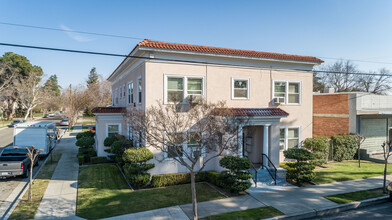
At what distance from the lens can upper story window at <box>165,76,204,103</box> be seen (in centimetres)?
1253

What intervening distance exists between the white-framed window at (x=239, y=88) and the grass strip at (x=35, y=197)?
10.7m

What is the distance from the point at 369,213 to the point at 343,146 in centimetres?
909

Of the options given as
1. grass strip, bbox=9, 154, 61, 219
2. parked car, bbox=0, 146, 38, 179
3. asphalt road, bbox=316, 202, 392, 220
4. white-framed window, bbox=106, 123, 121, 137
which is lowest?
asphalt road, bbox=316, 202, 392, 220

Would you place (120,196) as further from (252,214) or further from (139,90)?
(139,90)

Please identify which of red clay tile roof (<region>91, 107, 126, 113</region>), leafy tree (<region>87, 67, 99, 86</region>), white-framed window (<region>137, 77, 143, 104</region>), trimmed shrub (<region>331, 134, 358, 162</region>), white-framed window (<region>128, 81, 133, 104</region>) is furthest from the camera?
leafy tree (<region>87, 67, 99, 86</region>)

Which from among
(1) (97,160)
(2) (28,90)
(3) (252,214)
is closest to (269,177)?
(3) (252,214)

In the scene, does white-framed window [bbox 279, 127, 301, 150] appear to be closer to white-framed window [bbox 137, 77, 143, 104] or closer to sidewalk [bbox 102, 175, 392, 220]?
sidewalk [bbox 102, 175, 392, 220]

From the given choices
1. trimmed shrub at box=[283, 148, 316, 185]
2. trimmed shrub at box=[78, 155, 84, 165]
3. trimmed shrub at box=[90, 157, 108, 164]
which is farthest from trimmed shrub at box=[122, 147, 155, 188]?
trimmed shrub at box=[283, 148, 316, 185]

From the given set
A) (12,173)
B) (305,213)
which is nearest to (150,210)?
(305,213)

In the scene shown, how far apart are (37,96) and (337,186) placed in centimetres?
5810

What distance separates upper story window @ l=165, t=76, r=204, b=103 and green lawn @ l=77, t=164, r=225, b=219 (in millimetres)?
4584

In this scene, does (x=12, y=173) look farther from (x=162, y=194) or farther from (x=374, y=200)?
(x=374, y=200)

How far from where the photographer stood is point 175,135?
880 centimetres

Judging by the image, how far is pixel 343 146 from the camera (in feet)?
55.7
